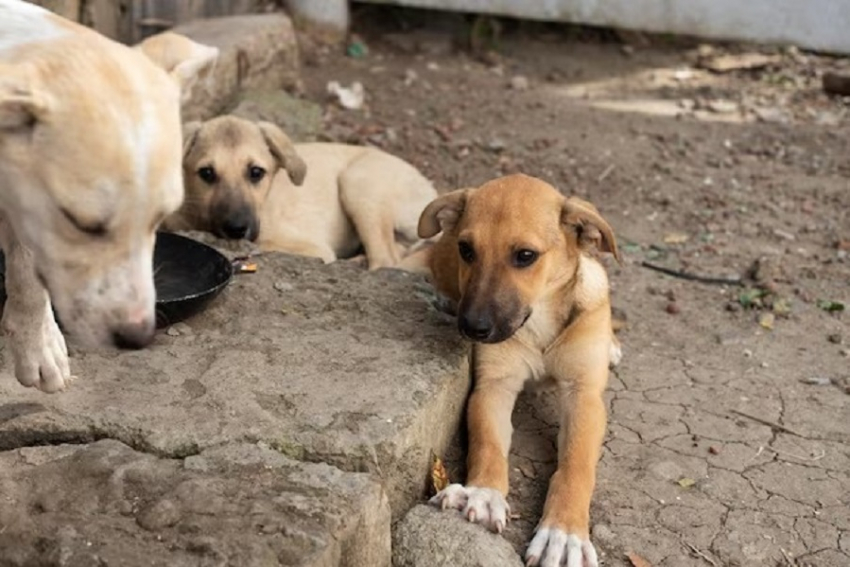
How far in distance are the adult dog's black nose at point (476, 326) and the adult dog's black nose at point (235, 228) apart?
69.9 inches

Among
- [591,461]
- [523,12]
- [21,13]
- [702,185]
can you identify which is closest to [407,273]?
[591,461]

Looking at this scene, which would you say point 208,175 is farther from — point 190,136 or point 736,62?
point 736,62

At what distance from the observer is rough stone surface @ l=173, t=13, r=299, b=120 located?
743cm

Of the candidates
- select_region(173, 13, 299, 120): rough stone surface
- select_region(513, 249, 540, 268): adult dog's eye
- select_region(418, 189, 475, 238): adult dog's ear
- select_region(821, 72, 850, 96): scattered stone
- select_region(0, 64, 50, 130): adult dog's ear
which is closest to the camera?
select_region(0, 64, 50, 130): adult dog's ear

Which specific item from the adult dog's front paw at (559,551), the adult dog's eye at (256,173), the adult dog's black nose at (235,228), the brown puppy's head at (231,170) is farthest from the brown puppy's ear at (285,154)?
the adult dog's front paw at (559,551)

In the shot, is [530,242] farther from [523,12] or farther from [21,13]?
[523,12]

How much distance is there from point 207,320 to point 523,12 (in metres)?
5.32

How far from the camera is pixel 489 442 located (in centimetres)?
444

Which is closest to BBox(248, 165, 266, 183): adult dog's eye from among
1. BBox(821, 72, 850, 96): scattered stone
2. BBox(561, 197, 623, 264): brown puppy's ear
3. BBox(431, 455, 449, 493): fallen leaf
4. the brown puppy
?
the brown puppy

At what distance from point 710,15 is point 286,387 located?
19.9 ft

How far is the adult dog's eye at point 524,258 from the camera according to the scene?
4.66 m

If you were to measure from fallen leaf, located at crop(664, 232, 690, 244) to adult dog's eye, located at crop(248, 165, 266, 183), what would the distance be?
7.41 ft

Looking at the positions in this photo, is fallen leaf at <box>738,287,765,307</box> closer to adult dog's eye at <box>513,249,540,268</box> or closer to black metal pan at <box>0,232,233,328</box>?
adult dog's eye at <box>513,249,540,268</box>

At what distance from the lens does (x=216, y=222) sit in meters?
5.96
